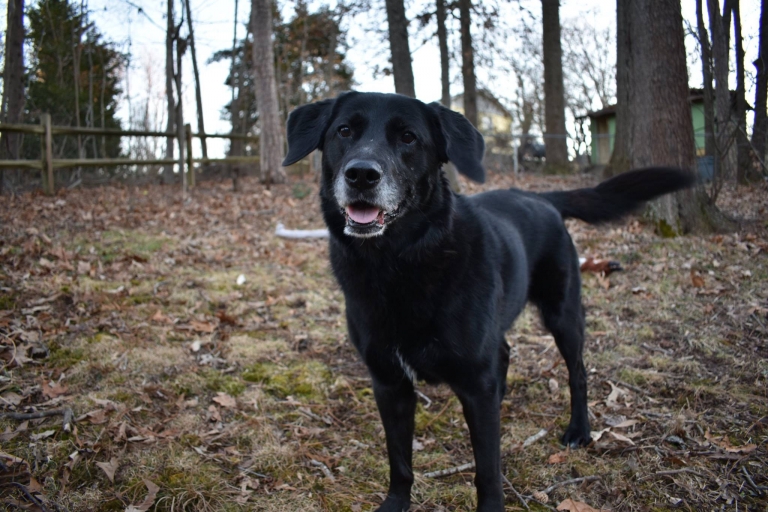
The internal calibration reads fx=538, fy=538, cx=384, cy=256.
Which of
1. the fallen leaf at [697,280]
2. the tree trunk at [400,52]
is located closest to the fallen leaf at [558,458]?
the fallen leaf at [697,280]

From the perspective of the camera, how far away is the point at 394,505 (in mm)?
2525

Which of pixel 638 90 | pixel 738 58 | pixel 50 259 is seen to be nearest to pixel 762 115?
pixel 738 58

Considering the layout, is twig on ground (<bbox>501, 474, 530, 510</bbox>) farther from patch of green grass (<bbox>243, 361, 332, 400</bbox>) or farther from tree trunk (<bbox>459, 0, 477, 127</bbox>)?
tree trunk (<bbox>459, 0, 477, 127</bbox>)

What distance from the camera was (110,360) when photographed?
3.59 m

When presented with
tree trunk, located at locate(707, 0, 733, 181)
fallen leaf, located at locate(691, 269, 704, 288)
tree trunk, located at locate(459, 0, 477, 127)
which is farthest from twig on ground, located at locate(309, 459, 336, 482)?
tree trunk, located at locate(459, 0, 477, 127)

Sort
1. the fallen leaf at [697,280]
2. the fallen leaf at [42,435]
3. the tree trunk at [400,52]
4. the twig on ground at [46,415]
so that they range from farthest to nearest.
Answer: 1. the tree trunk at [400,52]
2. the fallen leaf at [697,280]
3. the twig on ground at [46,415]
4. the fallen leaf at [42,435]

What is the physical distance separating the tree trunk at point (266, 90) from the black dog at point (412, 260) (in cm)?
971

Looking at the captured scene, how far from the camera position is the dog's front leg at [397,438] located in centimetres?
252

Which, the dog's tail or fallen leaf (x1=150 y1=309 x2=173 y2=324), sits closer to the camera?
the dog's tail

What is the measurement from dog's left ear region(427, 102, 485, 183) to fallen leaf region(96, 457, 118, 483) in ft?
7.24

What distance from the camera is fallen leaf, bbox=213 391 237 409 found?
3.32 metres

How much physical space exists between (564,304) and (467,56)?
12.3 m

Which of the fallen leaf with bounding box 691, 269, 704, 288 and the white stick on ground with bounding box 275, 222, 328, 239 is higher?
the white stick on ground with bounding box 275, 222, 328, 239

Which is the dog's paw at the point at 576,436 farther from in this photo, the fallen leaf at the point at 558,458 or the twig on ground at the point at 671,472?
the twig on ground at the point at 671,472
